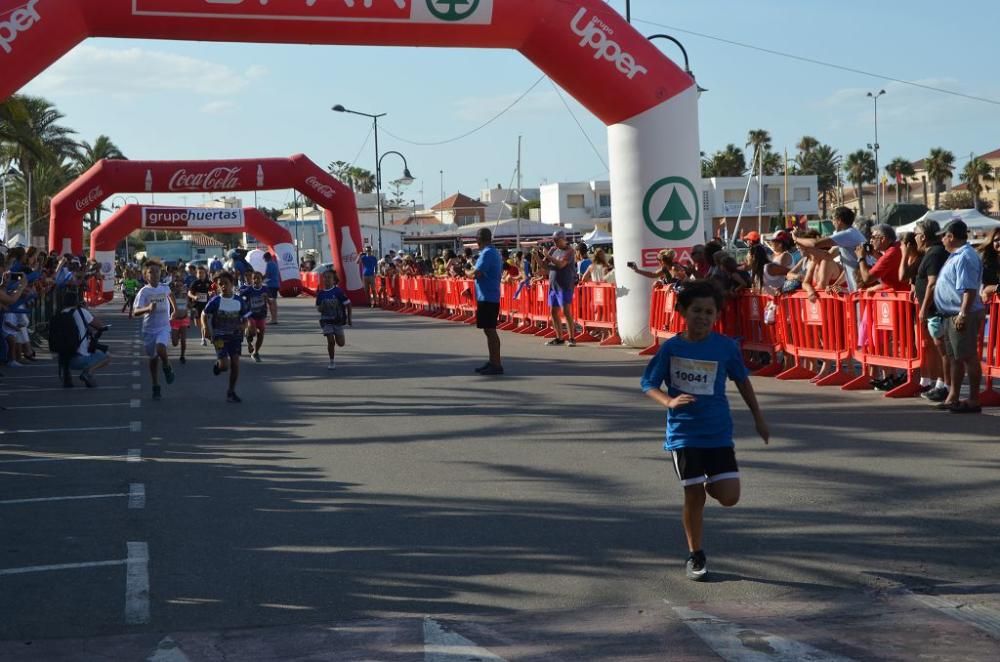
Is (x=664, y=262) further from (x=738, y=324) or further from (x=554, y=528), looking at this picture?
(x=554, y=528)

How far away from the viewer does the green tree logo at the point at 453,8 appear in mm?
17516

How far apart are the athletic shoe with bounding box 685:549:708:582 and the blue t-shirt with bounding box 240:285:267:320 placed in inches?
519

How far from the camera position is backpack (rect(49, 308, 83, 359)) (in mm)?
17750

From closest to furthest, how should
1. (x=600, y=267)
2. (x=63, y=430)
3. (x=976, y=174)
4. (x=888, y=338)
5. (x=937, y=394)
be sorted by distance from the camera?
(x=937, y=394) → (x=63, y=430) → (x=888, y=338) → (x=600, y=267) → (x=976, y=174)

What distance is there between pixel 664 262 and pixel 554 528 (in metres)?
11.3

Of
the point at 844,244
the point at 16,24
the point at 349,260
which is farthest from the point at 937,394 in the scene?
the point at 349,260

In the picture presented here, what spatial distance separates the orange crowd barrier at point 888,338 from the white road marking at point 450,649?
8487 mm

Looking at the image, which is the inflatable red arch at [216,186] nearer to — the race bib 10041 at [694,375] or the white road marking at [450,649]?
the race bib 10041 at [694,375]

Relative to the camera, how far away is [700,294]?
21.5 ft

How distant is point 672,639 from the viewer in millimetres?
5531

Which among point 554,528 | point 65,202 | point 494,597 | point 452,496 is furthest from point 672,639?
point 65,202

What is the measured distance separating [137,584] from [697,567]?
2.81 metres

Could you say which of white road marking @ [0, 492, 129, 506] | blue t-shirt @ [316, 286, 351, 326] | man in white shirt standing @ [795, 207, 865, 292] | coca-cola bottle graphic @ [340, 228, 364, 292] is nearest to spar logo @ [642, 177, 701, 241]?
man in white shirt standing @ [795, 207, 865, 292]

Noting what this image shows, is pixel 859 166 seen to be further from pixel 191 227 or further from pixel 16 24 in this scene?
pixel 16 24
